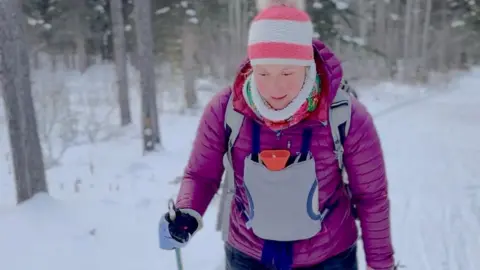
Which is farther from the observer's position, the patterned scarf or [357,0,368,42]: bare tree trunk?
[357,0,368,42]: bare tree trunk

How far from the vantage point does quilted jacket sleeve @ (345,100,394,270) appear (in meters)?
2.10

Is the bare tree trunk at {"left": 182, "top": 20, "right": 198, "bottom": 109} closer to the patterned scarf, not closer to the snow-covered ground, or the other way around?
the snow-covered ground

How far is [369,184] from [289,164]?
A: 1.11 feet

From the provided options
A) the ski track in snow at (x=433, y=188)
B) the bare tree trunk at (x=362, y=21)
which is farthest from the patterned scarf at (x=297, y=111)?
the bare tree trunk at (x=362, y=21)

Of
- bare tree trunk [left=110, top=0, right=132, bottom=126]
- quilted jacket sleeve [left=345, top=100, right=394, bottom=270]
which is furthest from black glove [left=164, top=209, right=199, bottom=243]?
bare tree trunk [left=110, top=0, right=132, bottom=126]

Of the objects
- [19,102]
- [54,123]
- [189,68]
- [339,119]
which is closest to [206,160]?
[339,119]

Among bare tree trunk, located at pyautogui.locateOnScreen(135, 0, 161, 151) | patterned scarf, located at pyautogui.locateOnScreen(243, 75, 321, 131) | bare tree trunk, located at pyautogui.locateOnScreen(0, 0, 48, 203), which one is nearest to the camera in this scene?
patterned scarf, located at pyautogui.locateOnScreen(243, 75, 321, 131)

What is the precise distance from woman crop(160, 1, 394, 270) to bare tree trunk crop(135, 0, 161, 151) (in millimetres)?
9136

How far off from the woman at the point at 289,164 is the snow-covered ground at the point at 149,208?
2830mm

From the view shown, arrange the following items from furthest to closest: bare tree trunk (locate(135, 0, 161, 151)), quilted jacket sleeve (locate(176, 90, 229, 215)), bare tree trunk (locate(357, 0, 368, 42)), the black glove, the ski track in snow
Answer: bare tree trunk (locate(357, 0, 368, 42)) < bare tree trunk (locate(135, 0, 161, 151)) < the ski track in snow < the black glove < quilted jacket sleeve (locate(176, 90, 229, 215))

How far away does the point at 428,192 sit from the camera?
309 inches

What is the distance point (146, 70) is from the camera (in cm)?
1153

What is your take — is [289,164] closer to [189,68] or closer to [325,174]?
[325,174]

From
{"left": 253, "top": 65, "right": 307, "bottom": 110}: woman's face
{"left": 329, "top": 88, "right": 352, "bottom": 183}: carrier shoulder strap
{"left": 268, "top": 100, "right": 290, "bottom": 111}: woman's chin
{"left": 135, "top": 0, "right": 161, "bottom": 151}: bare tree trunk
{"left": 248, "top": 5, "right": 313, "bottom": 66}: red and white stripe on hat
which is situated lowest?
{"left": 135, "top": 0, "right": 161, "bottom": 151}: bare tree trunk
